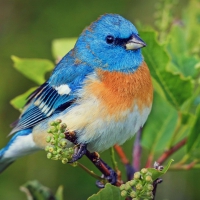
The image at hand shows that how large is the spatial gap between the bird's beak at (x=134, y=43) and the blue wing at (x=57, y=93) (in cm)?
29

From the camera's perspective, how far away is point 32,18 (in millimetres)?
5309

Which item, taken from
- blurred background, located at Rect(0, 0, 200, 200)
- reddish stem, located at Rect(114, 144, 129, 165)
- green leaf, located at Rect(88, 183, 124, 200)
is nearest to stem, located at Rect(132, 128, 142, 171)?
reddish stem, located at Rect(114, 144, 129, 165)

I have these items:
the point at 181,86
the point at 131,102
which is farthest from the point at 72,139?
the point at 181,86

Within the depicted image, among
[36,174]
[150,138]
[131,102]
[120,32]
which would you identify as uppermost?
[120,32]

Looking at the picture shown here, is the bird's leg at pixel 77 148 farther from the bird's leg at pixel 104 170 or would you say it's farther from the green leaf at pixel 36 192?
the green leaf at pixel 36 192

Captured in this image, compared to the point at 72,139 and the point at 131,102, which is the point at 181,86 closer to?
the point at 131,102

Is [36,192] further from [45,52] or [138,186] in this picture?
[45,52]

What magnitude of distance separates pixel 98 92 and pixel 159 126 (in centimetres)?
66

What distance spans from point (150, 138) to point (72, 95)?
63cm

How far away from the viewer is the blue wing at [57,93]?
362 centimetres

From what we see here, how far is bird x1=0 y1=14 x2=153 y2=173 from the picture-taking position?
132 inches

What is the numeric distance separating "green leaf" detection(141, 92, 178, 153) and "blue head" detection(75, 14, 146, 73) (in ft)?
1.51

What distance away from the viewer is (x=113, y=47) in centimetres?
363

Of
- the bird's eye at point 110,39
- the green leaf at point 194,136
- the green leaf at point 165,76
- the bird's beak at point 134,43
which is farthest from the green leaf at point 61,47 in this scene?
the green leaf at point 194,136
